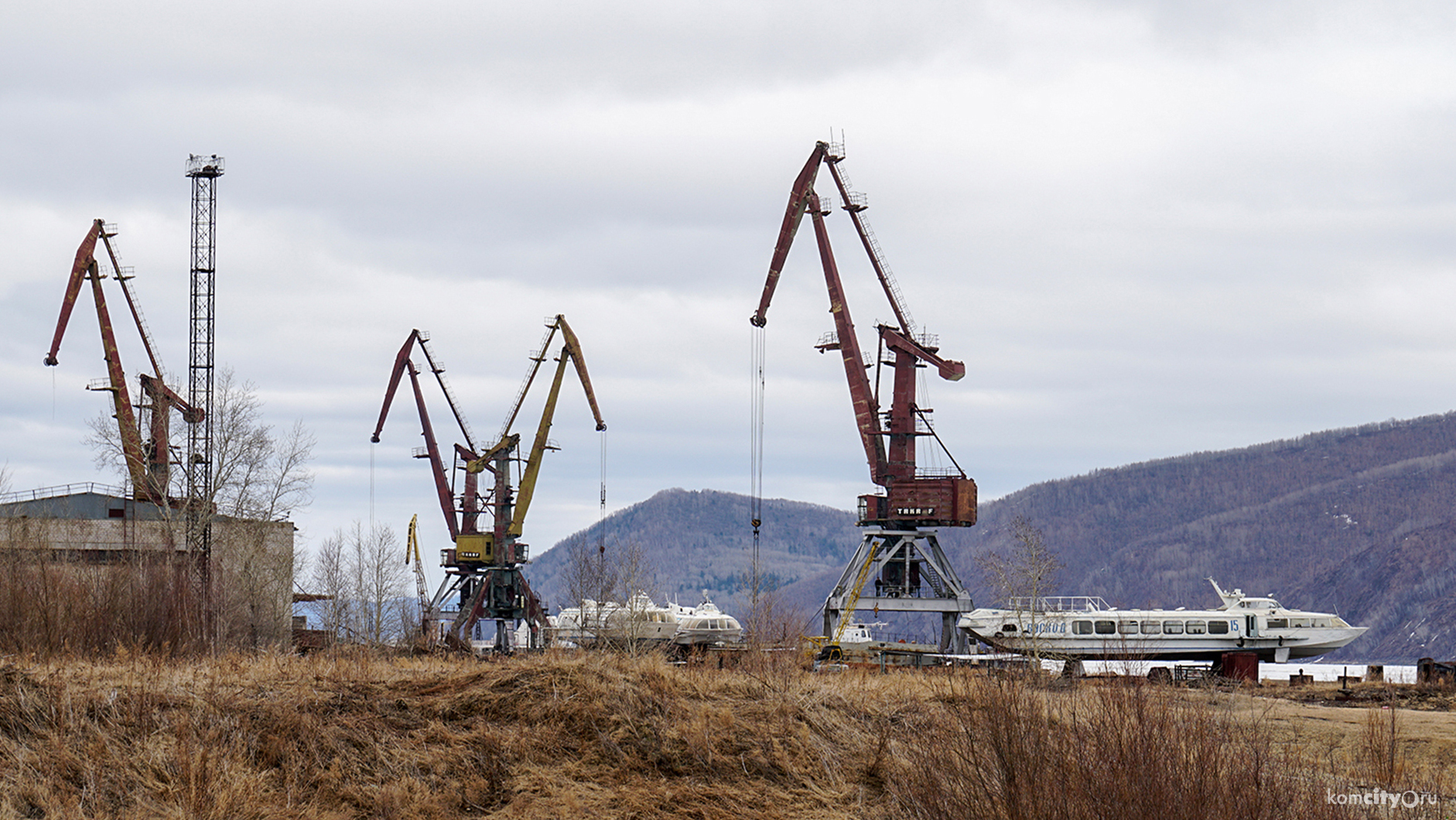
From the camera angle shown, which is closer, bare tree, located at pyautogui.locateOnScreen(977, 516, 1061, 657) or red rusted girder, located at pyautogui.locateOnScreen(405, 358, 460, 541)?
bare tree, located at pyautogui.locateOnScreen(977, 516, 1061, 657)

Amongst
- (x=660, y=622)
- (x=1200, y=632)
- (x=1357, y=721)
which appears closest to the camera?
(x=1357, y=721)

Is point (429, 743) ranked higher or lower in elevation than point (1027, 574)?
lower

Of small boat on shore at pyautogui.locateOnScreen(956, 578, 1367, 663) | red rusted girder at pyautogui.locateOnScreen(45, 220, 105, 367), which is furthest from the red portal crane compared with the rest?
small boat on shore at pyautogui.locateOnScreen(956, 578, 1367, 663)

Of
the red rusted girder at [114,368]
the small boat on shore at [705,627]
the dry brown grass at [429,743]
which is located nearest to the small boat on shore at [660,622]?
the small boat on shore at [705,627]

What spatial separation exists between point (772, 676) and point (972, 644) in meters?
51.0

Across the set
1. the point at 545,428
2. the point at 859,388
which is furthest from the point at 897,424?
the point at 545,428

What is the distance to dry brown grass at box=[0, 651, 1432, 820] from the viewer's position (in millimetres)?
19109

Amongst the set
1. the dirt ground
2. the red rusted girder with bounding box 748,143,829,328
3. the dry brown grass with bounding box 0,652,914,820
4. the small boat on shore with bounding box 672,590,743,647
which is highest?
the red rusted girder with bounding box 748,143,829,328

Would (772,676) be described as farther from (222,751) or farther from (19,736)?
(19,736)

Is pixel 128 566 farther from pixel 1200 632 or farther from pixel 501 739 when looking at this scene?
pixel 1200 632

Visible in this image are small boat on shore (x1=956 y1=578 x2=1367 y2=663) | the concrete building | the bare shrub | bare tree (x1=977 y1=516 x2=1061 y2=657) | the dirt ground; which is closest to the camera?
the bare shrub

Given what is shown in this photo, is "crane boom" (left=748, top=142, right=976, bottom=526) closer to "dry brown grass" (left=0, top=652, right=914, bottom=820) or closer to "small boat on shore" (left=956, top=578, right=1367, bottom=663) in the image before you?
"small boat on shore" (left=956, top=578, right=1367, bottom=663)

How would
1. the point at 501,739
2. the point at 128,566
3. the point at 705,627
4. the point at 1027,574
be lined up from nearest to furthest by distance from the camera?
1. the point at 501,739
2. the point at 128,566
3. the point at 1027,574
4. the point at 705,627

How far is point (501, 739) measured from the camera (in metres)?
23.1
